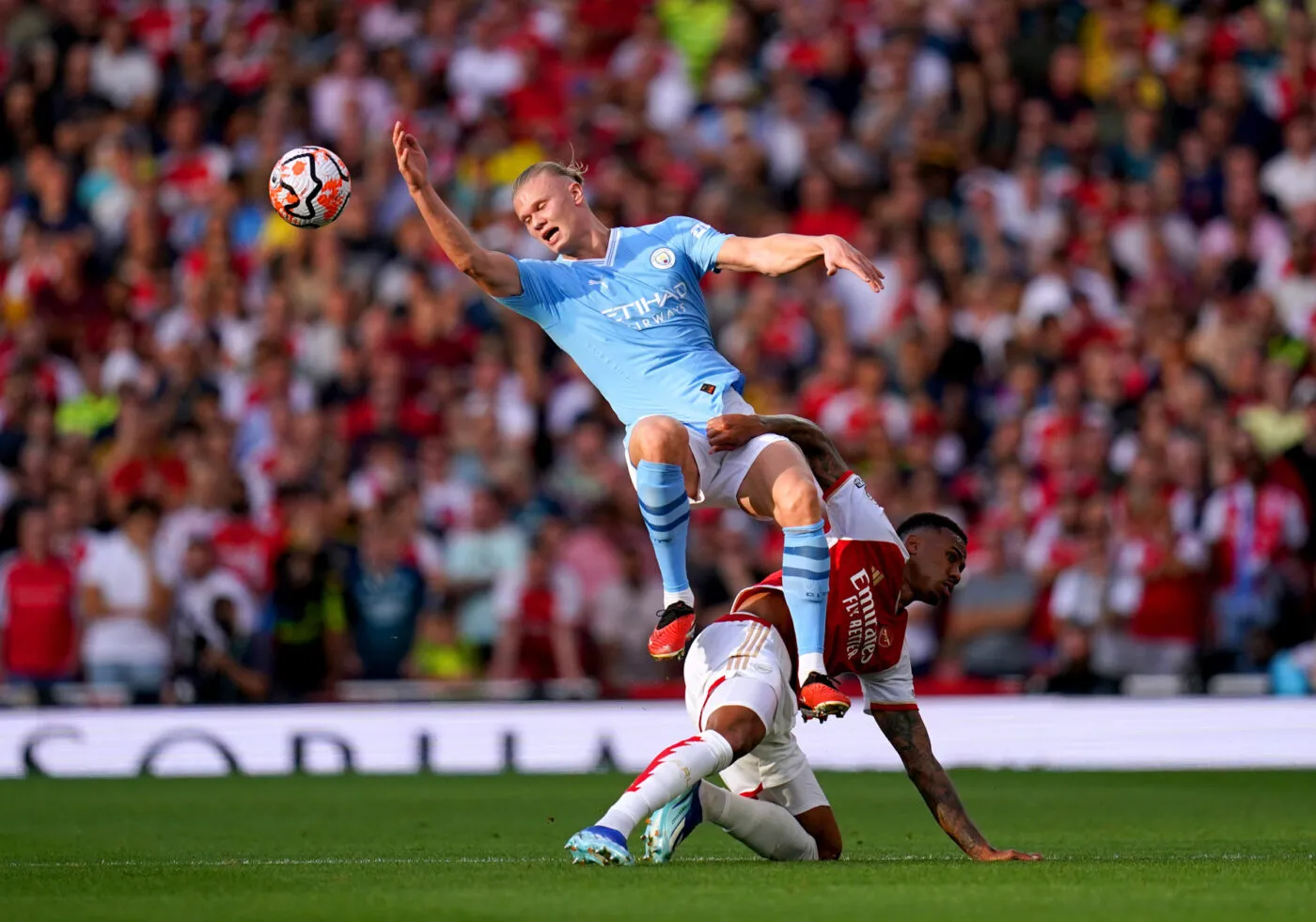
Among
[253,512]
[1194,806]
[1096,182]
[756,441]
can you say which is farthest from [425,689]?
[1096,182]

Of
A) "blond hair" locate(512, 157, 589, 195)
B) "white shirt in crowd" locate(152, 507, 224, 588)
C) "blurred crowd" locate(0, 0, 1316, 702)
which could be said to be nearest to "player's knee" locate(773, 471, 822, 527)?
"blond hair" locate(512, 157, 589, 195)

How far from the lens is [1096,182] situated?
2027 cm

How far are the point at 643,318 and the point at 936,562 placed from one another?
165 centimetres

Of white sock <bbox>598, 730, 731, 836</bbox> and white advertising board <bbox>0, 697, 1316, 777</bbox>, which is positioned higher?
white sock <bbox>598, 730, 731, 836</bbox>

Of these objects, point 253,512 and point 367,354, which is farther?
point 367,354

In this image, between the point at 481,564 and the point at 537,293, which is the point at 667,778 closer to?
the point at 537,293

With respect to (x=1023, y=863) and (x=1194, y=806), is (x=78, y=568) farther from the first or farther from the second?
(x=1023, y=863)

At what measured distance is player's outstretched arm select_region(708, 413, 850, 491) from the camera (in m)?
8.80

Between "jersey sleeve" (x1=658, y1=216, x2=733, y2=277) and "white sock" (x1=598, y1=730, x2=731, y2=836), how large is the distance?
2.32m

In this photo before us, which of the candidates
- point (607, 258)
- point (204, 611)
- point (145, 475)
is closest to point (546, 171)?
point (607, 258)

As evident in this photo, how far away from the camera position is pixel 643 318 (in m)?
9.19

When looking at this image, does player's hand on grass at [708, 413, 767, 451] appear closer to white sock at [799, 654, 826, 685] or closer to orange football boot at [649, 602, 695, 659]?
orange football boot at [649, 602, 695, 659]

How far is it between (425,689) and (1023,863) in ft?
26.8

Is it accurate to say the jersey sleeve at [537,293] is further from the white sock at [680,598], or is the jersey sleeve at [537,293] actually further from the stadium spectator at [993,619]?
the stadium spectator at [993,619]
